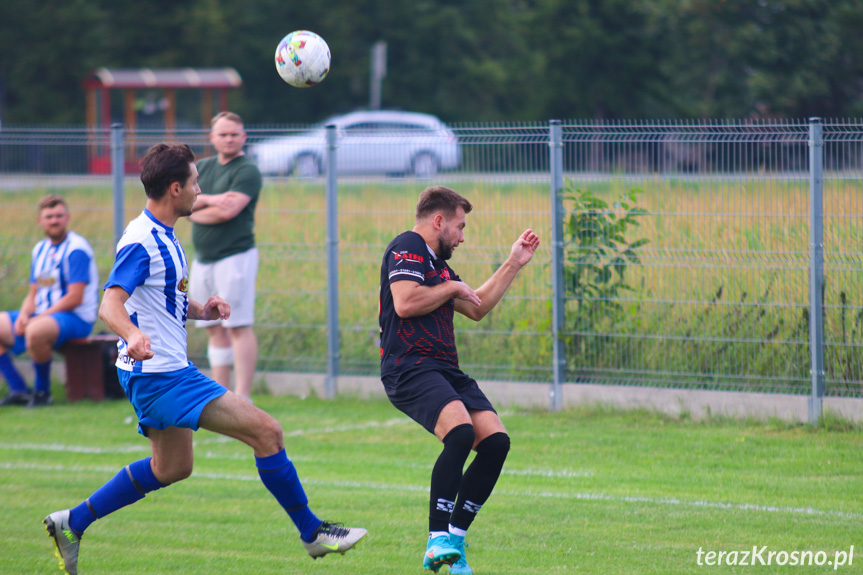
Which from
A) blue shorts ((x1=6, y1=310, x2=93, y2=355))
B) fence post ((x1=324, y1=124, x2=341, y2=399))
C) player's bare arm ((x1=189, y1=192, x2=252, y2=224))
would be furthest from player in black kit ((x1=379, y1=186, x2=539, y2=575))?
blue shorts ((x1=6, y1=310, x2=93, y2=355))

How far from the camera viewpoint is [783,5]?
30125 millimetres

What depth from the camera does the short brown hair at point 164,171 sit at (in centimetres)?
504

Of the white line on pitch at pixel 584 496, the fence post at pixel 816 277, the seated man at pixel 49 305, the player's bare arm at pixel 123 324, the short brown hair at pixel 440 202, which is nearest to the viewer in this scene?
the player's bare arm at pixel 123 324

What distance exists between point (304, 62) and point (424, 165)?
99.9 inches

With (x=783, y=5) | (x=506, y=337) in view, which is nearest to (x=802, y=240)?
(x=506, y=337)

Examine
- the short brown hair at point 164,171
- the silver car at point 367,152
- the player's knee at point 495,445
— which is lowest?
the player's knee at point 495,445

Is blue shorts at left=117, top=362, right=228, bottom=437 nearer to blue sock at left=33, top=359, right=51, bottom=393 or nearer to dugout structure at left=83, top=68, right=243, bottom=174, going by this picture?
blue sock at left=33, top=359, right=51, bottom=393

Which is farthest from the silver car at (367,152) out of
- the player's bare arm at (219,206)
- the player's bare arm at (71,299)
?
the player's bare arm at (71,299)

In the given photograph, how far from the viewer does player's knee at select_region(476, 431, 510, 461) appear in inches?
205

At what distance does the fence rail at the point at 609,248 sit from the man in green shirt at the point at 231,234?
1.06 meters

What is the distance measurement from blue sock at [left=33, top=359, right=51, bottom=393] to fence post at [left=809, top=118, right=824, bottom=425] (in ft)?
22.8

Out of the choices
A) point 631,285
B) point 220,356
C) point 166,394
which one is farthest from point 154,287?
point 631,285

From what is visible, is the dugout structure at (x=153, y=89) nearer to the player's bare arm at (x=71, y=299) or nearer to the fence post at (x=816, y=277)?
the player's bare arm at (x=71, y=299)

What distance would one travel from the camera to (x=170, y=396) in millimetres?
4902
